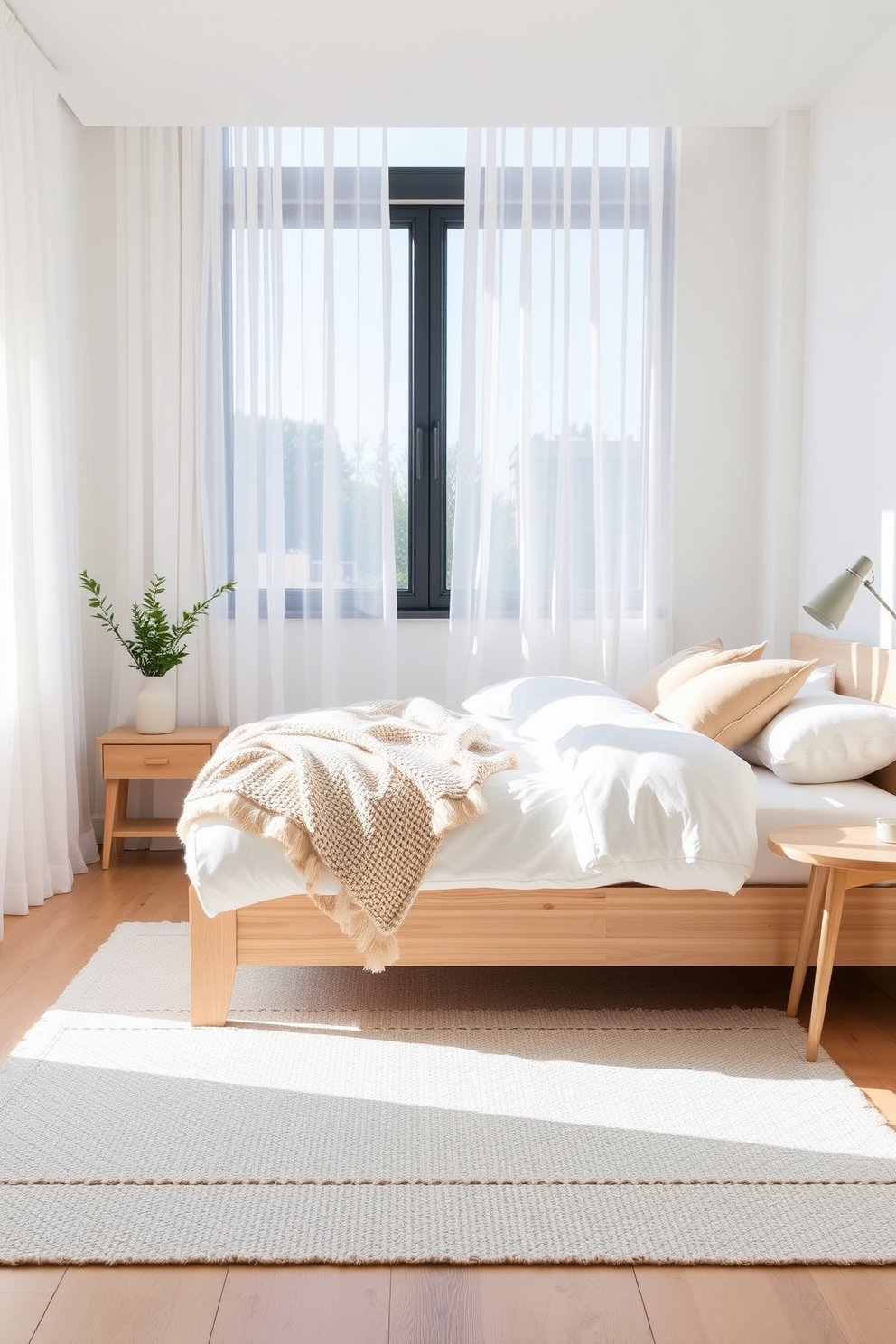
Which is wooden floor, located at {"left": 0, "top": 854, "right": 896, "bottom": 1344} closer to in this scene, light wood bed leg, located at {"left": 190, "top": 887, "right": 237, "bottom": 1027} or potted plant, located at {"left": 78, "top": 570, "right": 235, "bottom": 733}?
light wood bed leg, located at {"left": 190, "top": 887, "right": 237, "bottom": 1027}

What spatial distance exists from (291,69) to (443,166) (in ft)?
3.44

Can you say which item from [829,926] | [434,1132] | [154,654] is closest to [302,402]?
[154,654]

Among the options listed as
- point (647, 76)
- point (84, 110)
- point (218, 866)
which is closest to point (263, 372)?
point (84, 110)

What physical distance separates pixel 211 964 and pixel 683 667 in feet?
5.53

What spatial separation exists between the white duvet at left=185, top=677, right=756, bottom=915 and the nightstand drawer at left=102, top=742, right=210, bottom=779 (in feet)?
5.47

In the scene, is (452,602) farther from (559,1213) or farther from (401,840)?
(559,1213)

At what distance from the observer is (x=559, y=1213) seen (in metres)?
1.81

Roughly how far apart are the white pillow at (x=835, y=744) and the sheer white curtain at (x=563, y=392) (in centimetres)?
170

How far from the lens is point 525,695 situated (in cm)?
353

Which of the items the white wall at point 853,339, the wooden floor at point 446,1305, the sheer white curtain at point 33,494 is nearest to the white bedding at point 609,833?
the wooden floor at point 446,1305

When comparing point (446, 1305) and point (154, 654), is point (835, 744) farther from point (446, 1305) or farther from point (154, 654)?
point (154, 654)

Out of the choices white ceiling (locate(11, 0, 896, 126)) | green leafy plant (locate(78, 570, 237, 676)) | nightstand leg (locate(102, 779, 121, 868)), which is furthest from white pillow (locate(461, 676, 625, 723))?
white ceiling (locate(11, 0, 896, 126))

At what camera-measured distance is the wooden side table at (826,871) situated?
2.26m

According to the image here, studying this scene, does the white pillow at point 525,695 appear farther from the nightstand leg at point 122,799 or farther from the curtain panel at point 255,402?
the nightstand leg at point 122,799
